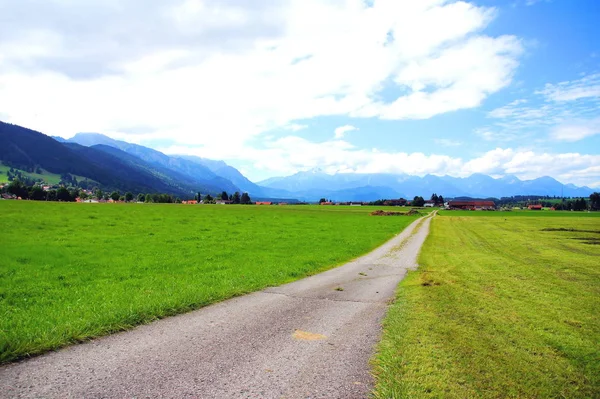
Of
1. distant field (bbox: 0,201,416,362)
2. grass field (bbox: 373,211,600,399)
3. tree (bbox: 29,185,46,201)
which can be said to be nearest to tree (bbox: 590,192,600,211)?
distant field (bbox: 0,201,416,362)

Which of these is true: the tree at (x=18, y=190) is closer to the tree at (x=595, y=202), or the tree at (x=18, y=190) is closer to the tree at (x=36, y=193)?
the tree at (x=36, y=193)

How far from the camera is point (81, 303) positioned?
1010 centimetres

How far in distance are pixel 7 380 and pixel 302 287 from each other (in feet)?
30.4

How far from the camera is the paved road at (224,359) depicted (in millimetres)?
5418

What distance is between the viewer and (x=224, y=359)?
6496 mm

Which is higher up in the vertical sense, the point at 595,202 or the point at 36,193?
the point at 36,193

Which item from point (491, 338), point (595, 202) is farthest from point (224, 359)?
point (595, 202)

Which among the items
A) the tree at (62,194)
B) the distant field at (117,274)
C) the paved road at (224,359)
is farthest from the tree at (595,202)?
the tree at (62,194)

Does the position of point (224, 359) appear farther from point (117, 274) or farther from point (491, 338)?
point (117, 274)

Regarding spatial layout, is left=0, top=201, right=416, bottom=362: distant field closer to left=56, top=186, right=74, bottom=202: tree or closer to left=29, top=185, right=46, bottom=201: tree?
left=56, top=186, right=74, bottom=202: tree

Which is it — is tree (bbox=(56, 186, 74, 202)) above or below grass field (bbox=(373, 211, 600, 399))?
above

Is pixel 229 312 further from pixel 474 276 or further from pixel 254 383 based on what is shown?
pixel 474 276

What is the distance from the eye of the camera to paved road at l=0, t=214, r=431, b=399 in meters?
5.42

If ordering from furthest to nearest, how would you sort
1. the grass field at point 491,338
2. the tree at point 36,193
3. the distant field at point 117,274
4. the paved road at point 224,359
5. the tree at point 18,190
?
1. the tree at point 36,193
2. the tree at point 18,190
3. the distant field at point 117,274
4. the grass field at point 491,338
5. the paved road at point 224,359
